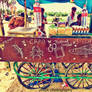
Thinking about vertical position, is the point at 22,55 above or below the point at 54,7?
below

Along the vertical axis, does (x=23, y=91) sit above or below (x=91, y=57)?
below

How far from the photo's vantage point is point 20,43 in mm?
2633

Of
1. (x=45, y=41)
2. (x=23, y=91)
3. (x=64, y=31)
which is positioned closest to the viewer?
(x=45, y=41)

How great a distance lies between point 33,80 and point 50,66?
749 mm

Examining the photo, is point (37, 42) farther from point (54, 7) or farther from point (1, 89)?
point (1, 89)

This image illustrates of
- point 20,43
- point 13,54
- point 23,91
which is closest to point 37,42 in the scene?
point 20,43

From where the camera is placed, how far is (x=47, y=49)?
8.71 feet

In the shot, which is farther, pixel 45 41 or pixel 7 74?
pixel 7 74

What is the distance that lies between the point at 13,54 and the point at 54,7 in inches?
66.5

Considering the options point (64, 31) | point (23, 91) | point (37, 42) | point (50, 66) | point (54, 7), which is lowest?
point (23, 91)

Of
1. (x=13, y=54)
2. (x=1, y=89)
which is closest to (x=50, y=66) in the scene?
(x=13, y=54)

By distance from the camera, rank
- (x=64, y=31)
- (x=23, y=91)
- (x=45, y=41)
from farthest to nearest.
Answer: (x=23, y=91) < (x=64, y=31) < (x=45, y=41)

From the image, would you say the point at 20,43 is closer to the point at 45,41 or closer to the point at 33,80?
the point at 45,41

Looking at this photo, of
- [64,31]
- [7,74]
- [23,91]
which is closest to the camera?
[64,31]
